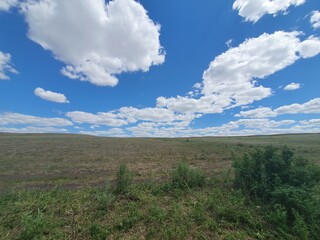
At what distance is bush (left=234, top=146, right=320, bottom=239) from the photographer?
5039 millimetres

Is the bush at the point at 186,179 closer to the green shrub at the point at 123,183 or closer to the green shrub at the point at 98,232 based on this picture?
the green shrub at the point at 123,183

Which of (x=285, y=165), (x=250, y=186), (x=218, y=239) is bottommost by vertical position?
(x=218, y=239)

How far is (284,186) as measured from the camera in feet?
19.9

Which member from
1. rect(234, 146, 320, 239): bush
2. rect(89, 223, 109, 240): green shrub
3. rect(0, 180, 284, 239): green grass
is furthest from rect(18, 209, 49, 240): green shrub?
rect(234, 146, 320, 239): bush

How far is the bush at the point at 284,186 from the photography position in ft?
16.5

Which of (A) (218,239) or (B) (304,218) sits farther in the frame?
(B) (304,218)

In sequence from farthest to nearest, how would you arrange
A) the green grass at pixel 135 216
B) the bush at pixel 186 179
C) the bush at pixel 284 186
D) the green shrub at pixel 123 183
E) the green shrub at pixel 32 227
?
1. the bush at pixel 186 179
2. the green shrub at pixel 123 183
3. the bush at pixel 284 186
4. the green grass at pixel 135 216
5. the green shrub at pixel 32 227

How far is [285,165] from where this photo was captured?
268 inches

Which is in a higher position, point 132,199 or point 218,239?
point 132,199

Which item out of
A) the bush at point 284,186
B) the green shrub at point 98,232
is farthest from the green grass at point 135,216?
the bush at point 284,186

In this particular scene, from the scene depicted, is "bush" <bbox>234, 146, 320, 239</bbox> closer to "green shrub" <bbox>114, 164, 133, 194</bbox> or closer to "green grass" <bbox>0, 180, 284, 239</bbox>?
"green grass" <bbox>0, 180, 284, 239</bbox>

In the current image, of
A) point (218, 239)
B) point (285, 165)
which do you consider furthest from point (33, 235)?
point (285, 165)

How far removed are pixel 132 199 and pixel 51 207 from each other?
2.52 meters

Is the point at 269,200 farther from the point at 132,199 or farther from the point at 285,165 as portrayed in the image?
the point at 132,199
